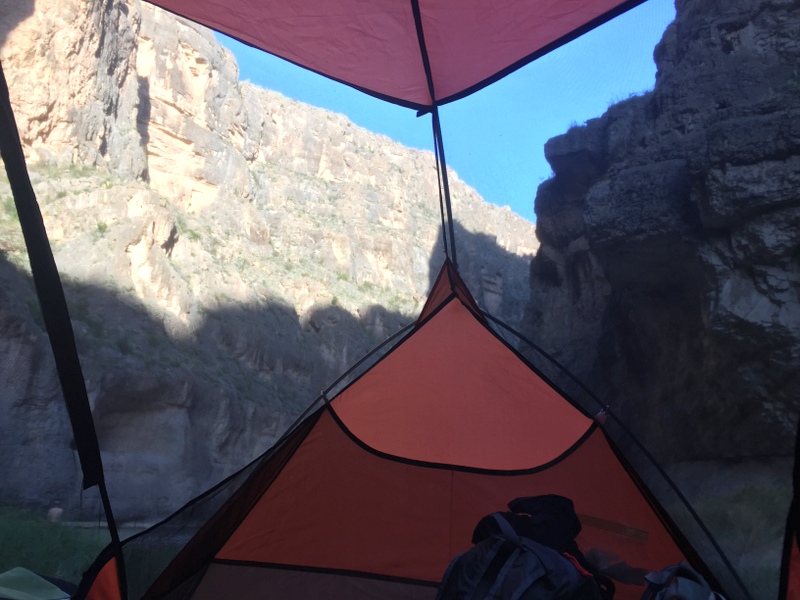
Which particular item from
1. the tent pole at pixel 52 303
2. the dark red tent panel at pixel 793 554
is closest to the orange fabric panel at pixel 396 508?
the dark red tent panel at pixel 793 554

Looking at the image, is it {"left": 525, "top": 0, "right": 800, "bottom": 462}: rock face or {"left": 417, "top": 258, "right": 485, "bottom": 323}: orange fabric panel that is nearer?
{"left": 417, "top": 258, "right": 485, "bottom": 323}: orange fabric panel

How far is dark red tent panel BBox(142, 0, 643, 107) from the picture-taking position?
3.48 metres

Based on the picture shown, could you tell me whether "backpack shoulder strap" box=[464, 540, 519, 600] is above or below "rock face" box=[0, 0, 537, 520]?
below

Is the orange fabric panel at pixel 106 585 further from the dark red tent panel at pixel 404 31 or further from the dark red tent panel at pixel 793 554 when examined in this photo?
the dark red tent panel at pixel 404 31

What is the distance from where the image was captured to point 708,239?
7094 millimetres

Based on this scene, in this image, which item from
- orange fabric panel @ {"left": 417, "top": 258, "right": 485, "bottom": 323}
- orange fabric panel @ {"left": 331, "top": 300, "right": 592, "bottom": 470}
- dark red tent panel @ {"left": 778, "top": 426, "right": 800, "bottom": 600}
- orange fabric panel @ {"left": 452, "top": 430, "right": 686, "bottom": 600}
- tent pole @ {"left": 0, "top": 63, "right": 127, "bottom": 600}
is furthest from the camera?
orange fabric panel @ {"left": 417, "top": 258, "right": 485, "bottom": 323}

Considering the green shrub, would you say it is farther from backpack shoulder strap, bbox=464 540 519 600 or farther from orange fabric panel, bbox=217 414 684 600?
backpack shoulder strap, bbox=464 540 519 600

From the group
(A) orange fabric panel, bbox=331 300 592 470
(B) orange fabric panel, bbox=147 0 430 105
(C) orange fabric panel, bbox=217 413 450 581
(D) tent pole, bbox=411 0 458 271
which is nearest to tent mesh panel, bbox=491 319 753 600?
(A) orange fabric panel, bbox=331 300 592 470

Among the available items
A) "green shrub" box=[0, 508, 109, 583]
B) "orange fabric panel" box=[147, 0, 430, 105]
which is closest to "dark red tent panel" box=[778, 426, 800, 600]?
"orange fabric panel" box=[147, 0, 430, 105]

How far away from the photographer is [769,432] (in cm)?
643

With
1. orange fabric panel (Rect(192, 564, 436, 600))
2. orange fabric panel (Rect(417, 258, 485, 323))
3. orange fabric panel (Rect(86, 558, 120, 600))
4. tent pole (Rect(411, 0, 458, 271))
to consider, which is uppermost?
tent pole (Rect(411, 0, 458, 271))

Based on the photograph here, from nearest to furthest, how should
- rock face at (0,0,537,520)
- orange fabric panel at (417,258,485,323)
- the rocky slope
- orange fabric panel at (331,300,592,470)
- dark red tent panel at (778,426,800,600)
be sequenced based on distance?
dark red tent panel at (778,426,800,600), orange fabric panel at (331,300,592,470), orange fabric panel at (417,258,485,323), the rocky slope, rock face at (0,0,537,520)

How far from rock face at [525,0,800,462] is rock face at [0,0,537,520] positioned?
843 centimetres

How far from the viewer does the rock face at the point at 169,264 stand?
12781 mm
